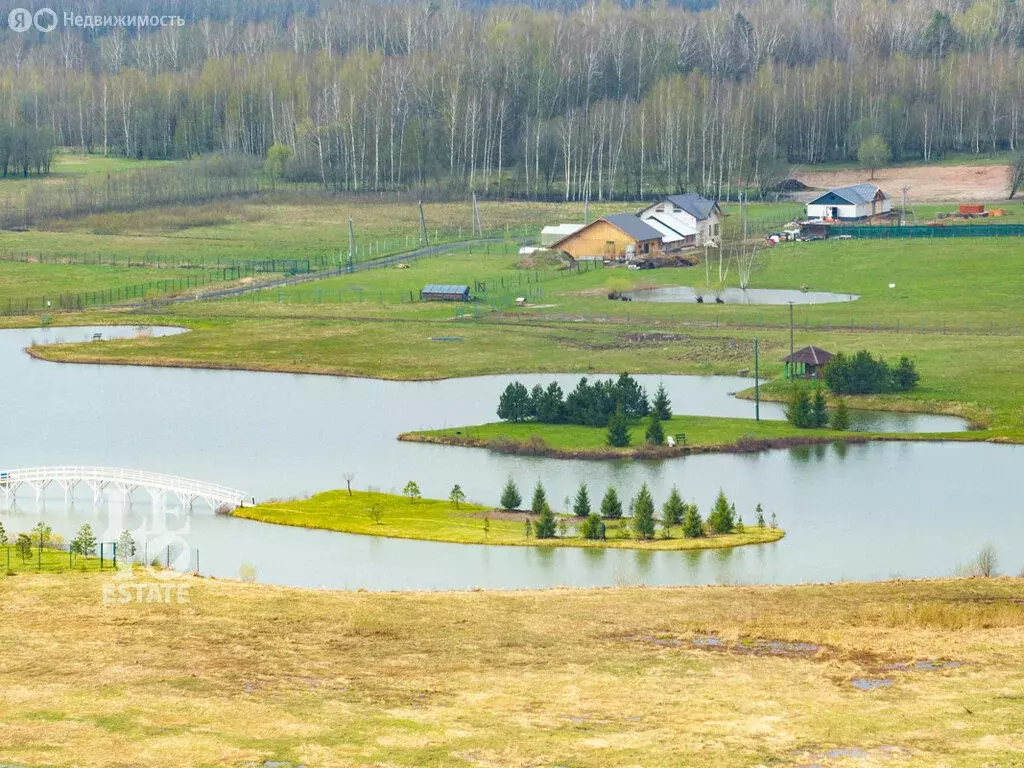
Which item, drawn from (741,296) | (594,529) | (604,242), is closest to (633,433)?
(594,529)

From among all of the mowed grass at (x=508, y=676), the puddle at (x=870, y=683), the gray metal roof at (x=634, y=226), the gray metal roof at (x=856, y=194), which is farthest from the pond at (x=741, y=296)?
the puddle at (x=870, y=683)

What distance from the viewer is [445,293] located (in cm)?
7756

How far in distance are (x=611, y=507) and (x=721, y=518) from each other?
2.78 meters

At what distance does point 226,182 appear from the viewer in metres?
122

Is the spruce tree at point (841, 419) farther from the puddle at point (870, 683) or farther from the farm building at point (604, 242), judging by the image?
the farm building at point (604, 242)

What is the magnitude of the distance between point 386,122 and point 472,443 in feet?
263

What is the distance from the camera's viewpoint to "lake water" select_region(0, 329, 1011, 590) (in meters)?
36.9

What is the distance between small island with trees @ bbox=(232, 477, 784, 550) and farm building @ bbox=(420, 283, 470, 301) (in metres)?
33.6

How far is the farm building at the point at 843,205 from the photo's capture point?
10206 cm

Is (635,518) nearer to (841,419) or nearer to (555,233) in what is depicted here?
(841,419)

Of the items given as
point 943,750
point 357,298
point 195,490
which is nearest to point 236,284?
point 357,298

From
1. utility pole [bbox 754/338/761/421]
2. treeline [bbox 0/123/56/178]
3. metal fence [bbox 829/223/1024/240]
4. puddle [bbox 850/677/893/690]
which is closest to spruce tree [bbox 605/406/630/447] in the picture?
utility pole [bbox 754/338/761/421]

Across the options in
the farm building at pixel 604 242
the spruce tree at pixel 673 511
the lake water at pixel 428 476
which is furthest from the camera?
the farm building at pixel 604 242

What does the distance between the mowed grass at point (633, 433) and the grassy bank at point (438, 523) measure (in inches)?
268
